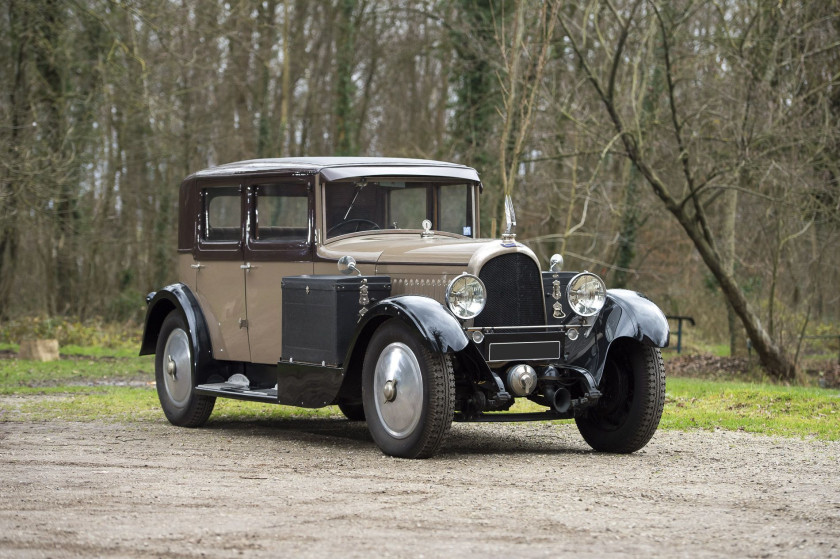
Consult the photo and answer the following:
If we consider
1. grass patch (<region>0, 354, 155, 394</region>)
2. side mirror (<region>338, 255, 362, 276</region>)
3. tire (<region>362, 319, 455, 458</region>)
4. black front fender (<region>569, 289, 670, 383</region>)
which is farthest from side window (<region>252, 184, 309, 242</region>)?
grass patch (<region>0, 354, 155, 394</region>)

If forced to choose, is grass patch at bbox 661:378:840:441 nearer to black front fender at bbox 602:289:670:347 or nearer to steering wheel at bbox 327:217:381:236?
black front fender at bbox 602:289:670:347

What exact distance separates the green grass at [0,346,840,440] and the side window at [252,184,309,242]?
212cm

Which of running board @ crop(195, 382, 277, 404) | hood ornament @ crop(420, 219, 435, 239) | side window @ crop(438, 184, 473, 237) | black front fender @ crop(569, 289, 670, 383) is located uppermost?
side window @ crop(438, 184, 473, 237)

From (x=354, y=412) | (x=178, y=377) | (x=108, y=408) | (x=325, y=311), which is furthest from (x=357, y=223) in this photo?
(x=108, y=408)

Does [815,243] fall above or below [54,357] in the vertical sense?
above

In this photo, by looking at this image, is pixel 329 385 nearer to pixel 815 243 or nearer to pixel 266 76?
pixel 815 243

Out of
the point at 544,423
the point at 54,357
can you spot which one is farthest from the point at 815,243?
the point at 54,357

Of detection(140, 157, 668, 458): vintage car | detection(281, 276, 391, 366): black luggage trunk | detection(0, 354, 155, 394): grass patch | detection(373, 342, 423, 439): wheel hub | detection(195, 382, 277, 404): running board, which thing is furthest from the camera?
detection(0, 354, 155, 394): grass patch

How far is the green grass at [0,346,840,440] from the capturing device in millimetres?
10305

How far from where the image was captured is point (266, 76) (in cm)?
2780

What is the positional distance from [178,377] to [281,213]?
180 cm

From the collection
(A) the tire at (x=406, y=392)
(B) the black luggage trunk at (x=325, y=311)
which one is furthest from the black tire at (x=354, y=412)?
(A) the tire at (x=406, y=392)

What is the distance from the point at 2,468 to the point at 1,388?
6.56 metres

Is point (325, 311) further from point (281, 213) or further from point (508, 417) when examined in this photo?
point (508, 417)
